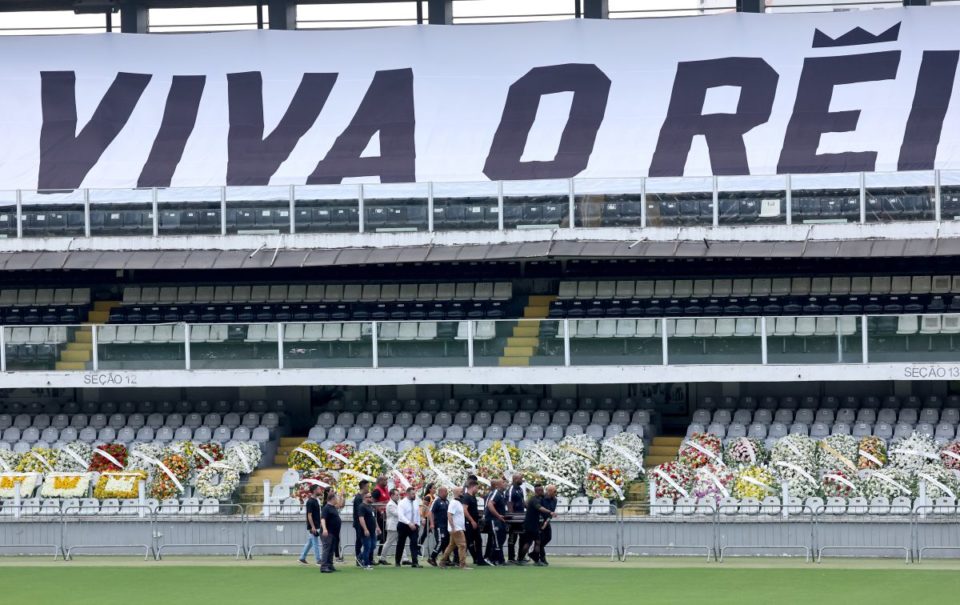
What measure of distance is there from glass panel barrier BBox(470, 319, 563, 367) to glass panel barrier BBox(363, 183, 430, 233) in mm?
3858

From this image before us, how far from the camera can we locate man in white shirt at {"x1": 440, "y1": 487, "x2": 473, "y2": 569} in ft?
81.7

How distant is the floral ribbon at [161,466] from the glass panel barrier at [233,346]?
2420 mm

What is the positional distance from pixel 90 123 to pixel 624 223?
1462 centimetres

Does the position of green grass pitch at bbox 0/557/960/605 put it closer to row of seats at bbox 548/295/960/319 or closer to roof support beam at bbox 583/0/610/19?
row of seats at bbox 548/295/960/319

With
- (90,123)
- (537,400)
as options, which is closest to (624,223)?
(537,400)

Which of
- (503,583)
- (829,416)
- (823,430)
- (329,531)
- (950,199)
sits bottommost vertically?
(503,583)

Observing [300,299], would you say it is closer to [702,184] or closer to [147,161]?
[147,161]

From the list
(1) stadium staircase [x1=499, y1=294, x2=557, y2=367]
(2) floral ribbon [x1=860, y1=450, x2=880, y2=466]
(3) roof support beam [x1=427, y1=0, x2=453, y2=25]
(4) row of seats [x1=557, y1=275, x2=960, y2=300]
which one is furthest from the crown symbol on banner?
(2) floral ribbon [x1=860, y1=450, x2=880, y2=466]

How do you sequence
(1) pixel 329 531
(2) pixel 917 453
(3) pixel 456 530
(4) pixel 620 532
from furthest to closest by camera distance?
(2) pixel 917 453
(4) pixel 620 532
(3) pixel 456 530
(1) pixel 329 531

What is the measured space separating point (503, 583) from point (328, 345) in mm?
11380

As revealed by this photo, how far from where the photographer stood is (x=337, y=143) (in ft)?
132

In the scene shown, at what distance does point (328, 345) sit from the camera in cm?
3350

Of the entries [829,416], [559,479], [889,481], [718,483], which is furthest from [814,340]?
[559,479]

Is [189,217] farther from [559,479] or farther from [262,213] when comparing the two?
[559,479]
